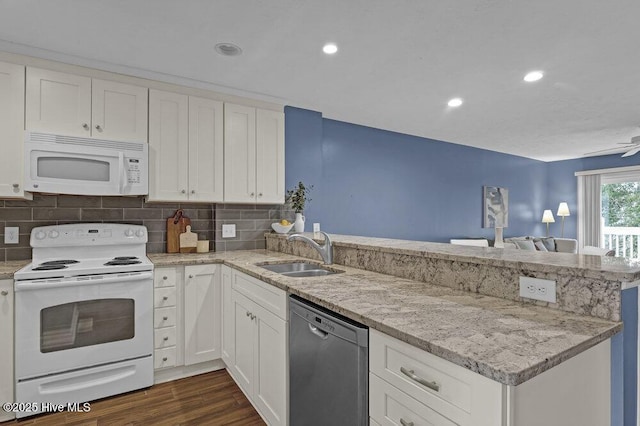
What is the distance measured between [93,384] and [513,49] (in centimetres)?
365

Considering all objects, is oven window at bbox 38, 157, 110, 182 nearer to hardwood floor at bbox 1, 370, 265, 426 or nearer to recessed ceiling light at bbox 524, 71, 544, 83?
hardwood floor at bbox 1, 370, 265, 426

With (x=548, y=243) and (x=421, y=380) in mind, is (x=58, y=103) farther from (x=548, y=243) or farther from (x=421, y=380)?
(x=548, y=243)

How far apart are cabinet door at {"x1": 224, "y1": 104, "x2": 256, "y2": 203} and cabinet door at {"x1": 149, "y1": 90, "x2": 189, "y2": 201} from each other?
1.14ft

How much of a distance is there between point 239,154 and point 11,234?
1.81m

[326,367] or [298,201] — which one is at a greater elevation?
[298,201]

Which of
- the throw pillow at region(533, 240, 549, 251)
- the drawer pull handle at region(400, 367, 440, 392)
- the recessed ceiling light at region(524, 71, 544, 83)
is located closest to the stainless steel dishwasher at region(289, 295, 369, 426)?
the drawer pull handle at region(400, 367, 440, 392)

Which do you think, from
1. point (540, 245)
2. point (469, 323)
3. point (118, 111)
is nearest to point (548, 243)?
point (540, 245)

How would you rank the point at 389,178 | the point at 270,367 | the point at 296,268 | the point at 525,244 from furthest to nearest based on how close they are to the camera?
1. the point at 525,244
2. the point at 389,178
3. the point at 296,268
4. the point at 270,367

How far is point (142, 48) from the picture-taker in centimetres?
237

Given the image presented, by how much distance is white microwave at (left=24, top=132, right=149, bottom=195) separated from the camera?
7.67ft

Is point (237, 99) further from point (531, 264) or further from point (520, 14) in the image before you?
point (531, 264)

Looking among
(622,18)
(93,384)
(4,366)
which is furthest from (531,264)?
(4,366)

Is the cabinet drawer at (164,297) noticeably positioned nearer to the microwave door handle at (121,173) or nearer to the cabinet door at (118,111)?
the microwave door handle at (121,173)

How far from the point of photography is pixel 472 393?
0.83 meters
